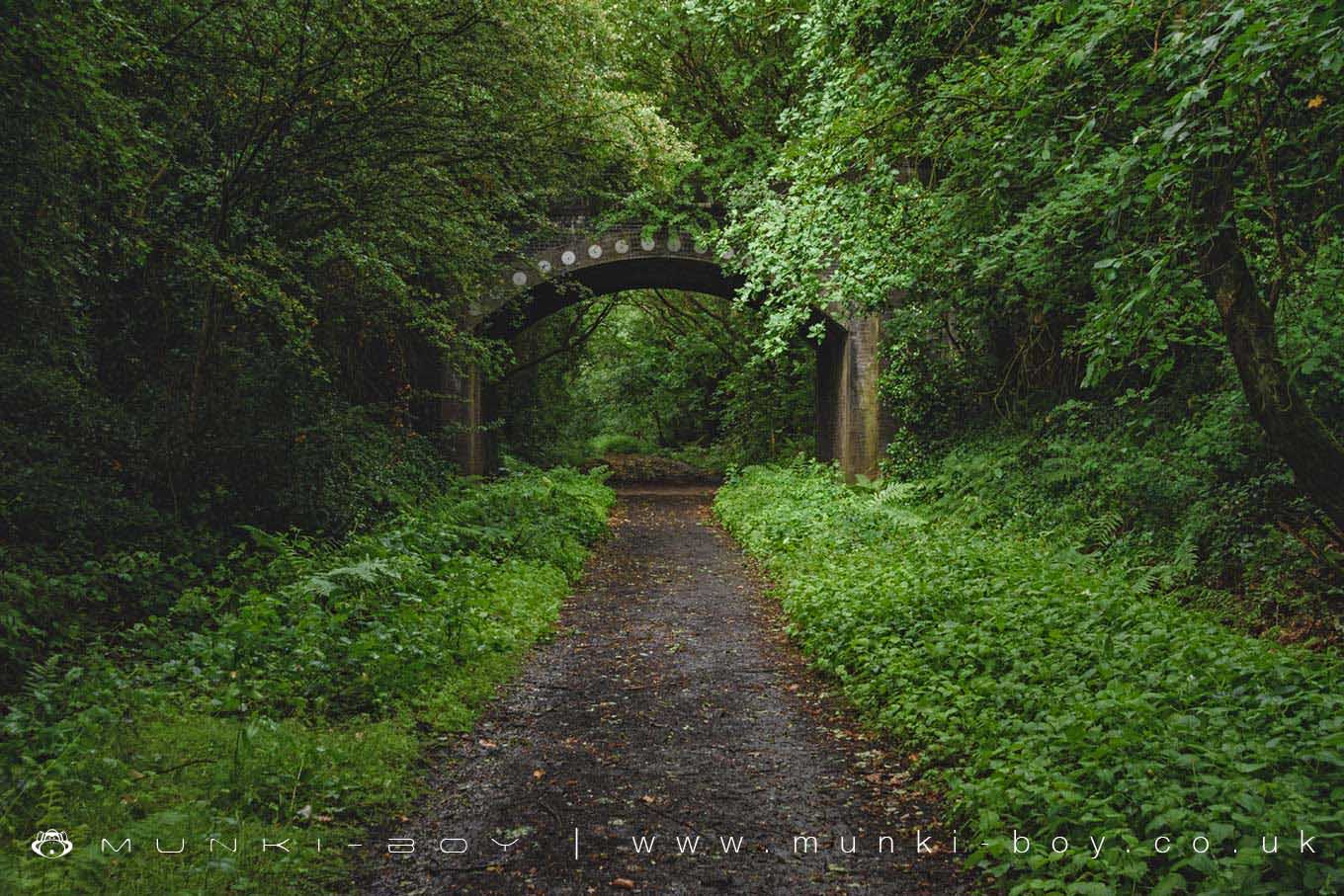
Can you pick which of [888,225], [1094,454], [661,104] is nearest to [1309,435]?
[1094,454]

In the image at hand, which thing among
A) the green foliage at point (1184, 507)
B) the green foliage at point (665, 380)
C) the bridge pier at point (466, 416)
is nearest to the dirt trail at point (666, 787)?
the green foliage at point (1184, 507)

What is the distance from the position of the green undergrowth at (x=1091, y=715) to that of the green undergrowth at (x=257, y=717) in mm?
2874

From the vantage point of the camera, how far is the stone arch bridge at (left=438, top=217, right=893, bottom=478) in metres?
17.4

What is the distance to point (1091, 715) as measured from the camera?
435 cm

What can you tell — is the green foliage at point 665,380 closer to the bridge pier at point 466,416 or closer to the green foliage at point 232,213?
the bridge pier at point 466,416

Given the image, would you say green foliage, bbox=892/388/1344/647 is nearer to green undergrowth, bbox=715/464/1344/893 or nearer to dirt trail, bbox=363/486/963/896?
green undergrowth, bbox=715/464/1344/893

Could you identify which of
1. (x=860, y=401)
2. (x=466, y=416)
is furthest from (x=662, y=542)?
(x=466, y=416)

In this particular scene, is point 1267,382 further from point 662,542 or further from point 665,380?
point 665,380

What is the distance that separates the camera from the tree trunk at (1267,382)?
5.36 m

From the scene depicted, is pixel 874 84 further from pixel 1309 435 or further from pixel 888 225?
pixel 1309 435

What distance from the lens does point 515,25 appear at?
9.11 metres

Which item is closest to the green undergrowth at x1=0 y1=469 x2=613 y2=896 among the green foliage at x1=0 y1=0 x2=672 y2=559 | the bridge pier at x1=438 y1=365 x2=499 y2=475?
the green foliage at x1=0 y1=0 x2=672 y2=559

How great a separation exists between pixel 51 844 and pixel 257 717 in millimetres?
1405

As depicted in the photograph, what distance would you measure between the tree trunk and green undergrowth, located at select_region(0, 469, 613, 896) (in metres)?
5.57
